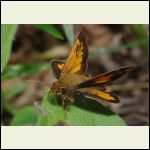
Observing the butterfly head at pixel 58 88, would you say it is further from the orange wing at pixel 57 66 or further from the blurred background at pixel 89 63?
the blurred background at pixel 89 63

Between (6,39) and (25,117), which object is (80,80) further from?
(25,117)

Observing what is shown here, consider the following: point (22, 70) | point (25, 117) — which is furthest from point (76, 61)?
point (22, 70)

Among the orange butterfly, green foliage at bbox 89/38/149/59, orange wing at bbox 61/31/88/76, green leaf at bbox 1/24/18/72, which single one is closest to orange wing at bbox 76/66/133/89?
the orange butterfly

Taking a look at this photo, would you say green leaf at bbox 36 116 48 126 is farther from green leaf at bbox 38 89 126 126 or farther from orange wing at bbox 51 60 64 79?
orange wing at bbox 51 60 64 79

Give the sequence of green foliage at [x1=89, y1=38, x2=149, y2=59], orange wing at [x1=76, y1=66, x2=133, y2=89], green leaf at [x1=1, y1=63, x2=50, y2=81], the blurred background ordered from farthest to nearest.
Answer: green foliage at [x1=89, y1=38, x2=149, y2=59] → the blurred background → green leaf at [x1=1, y1=63, x2=50, y2=81] → orange wing at [x1=76, y1=66, x2=133, y2=89]

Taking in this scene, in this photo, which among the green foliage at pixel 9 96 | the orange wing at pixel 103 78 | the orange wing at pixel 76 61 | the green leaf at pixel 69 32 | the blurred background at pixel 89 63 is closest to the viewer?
the orange wing at pixel 103 78

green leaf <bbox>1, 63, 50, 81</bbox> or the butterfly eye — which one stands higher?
green leaf <bbox>1, 63, 50, 81</bbox>

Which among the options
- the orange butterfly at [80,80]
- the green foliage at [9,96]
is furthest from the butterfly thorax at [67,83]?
the green foliage at [9,96]
